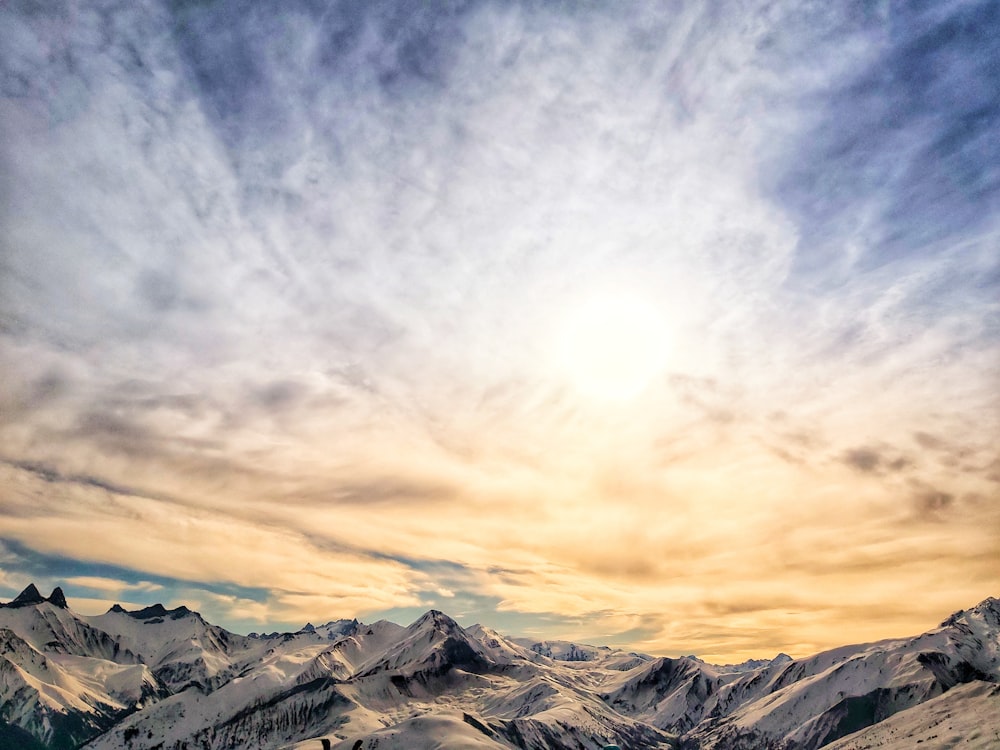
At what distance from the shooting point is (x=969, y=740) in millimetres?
157875

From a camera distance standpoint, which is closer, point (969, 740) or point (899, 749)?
point (969, 740)

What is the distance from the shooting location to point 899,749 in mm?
187250

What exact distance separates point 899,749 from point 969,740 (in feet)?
117
